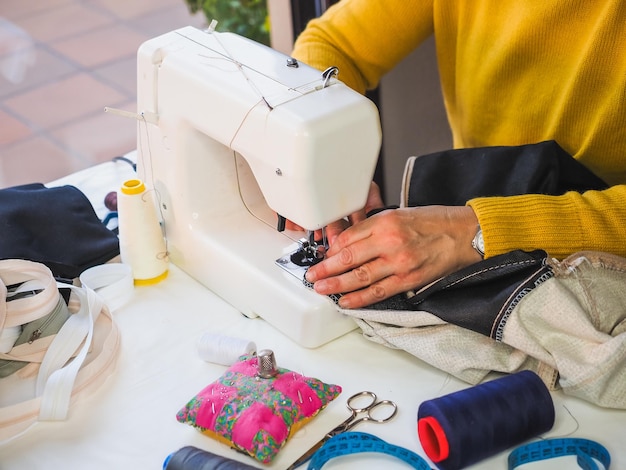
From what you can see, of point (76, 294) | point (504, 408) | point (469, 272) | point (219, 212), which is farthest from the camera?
point (219, 212)

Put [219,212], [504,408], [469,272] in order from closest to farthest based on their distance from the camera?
[504,408] < [469,272] < [219,212]

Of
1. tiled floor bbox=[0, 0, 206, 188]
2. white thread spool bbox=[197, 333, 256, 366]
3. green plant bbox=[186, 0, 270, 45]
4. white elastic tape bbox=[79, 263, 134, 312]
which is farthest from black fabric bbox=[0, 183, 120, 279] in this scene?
green plant bbox=[186, 0, 270, 45]

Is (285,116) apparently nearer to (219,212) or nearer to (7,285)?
(219,212)

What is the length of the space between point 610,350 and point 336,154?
1.43 ft

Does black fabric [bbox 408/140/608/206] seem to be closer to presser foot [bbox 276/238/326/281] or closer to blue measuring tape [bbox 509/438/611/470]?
presser foot [bbox 276/238/326/281]

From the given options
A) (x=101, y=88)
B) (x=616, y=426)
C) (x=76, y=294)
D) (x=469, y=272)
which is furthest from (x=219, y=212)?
(x=101, y=88)

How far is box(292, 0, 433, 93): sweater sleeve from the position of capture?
177 centimetres

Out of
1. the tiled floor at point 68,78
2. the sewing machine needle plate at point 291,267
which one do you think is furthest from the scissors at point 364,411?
the tiled floor at point 68,78

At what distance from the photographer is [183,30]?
1441 millimetres

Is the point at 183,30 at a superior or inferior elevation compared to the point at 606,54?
superior

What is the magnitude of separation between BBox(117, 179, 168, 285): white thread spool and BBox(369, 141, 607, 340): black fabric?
41 cm

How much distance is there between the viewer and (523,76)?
1.66m

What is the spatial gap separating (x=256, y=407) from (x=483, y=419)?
0.29 metres

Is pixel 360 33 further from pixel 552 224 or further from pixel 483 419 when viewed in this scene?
pixel 483 419
